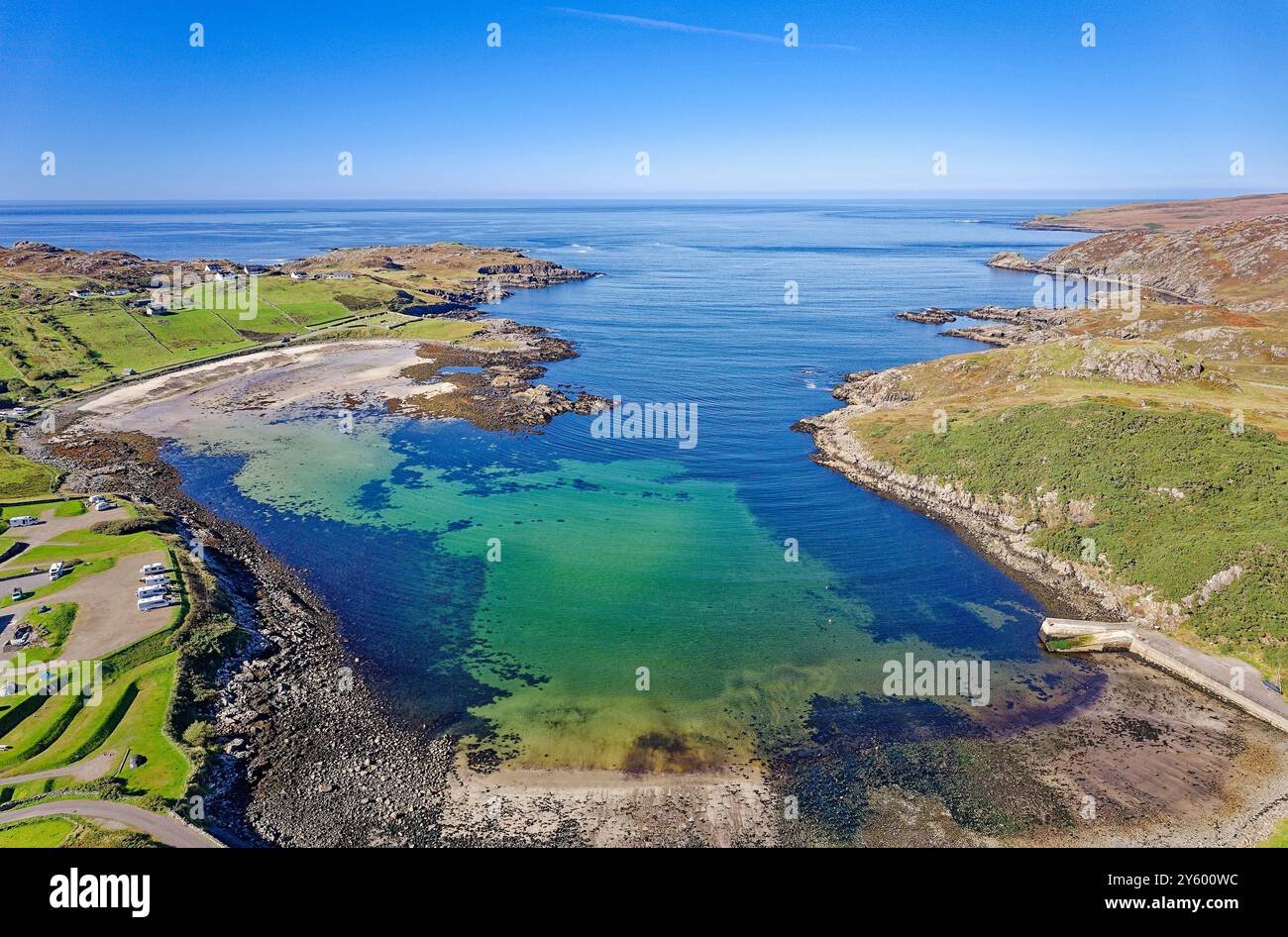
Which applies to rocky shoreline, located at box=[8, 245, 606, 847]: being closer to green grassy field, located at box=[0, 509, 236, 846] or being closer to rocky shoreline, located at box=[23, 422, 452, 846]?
rocky shoreline, located at box=[23, 422, 452, 846]

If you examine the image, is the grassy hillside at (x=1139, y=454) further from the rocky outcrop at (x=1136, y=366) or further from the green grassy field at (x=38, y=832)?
the green grassy field at (x=38, y=832)

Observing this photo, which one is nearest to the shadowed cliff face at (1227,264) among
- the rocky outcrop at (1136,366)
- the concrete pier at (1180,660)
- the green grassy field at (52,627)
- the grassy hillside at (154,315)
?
the rocky outcrop at (1136,366)

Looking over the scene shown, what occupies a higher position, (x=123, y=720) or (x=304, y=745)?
(x=123, y=720)

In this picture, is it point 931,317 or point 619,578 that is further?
point 931,317

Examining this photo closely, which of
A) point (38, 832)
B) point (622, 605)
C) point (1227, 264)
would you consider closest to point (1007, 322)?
point (1227, 264)

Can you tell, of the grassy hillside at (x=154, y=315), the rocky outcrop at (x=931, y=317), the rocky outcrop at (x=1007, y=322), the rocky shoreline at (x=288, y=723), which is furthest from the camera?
the rocky outcrop at (x=931, y=317)

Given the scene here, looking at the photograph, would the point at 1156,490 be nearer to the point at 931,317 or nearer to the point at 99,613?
the point at 99,613

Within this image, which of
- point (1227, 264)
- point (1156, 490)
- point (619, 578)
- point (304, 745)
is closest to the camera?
point (304, 745)

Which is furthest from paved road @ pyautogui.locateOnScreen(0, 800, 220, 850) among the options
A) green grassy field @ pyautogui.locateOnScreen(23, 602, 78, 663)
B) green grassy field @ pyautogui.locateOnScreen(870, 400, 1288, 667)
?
green grassy field @ pyautogui.locateOnScreen(870, 400, 1288, 667)

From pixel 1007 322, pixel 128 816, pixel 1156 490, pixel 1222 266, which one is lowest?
pixel 128 816
